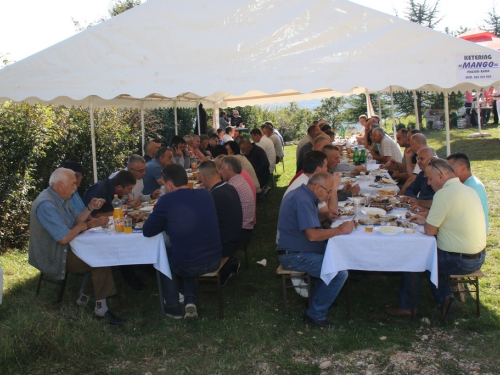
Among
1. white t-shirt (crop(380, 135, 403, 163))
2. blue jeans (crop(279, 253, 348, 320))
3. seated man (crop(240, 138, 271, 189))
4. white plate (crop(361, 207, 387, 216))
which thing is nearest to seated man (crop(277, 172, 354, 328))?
blue jeans (crop(279, 253, 348, 320))

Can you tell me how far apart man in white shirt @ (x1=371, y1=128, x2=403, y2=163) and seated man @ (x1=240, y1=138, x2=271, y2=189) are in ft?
7.33

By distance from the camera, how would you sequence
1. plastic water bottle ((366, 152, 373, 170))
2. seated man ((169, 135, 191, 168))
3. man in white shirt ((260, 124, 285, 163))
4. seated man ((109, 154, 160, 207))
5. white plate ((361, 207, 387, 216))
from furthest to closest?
man in white shirt ((260, 124, 285, 163))
seated man ((169, 135, 191, 168))
plastic water bottle ((366, 152, 373, 170))
seated man ((109, 154, 160, 207))
white plate ((361, 207, 387, 216))

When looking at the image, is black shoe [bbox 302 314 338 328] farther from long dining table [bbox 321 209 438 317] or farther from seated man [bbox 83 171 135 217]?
seated man [bbox 83 171 135 217]

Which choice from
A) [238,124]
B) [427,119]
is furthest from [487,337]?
[427,119]

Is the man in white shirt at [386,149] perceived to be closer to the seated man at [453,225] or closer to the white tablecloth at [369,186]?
the white tablecloth at [369,186]

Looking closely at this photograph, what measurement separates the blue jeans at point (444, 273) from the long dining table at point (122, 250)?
2.10 meters

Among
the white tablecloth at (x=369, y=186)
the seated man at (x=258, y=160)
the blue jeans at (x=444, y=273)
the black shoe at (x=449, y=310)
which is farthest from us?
the seated man at (x=258, y=160)

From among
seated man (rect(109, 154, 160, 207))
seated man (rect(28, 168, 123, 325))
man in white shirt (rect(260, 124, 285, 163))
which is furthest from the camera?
man in white shirt (rect(260, 124, 285, 163))

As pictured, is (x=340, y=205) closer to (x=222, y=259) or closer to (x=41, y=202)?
(x=222, y=259)

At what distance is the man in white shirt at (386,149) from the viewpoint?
9.45m

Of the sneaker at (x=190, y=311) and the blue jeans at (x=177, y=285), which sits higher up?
the blue jeans at (x=177, y=285)

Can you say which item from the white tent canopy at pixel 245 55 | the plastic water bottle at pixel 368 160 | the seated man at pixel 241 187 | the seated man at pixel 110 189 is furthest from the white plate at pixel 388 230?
the plastic water bottle at pixel 368 160

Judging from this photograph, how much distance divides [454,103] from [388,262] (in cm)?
2096

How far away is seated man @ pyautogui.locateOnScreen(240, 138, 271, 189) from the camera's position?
359 inches
